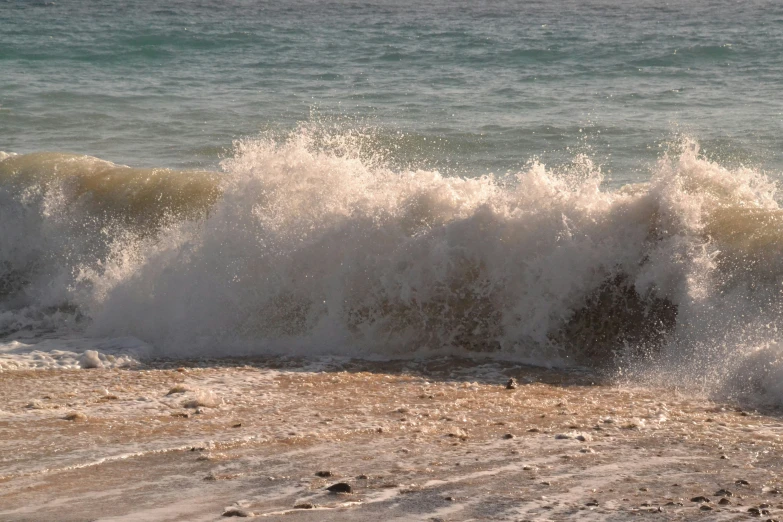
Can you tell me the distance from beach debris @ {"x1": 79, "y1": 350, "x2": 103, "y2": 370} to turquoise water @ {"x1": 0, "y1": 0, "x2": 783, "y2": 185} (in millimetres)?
6096

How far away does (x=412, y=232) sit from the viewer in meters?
8.10

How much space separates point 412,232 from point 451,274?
0.52 meters

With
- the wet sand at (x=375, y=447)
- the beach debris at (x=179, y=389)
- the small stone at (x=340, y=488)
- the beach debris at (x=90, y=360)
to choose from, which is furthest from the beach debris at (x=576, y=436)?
the beach debris at (x=90, y=360)

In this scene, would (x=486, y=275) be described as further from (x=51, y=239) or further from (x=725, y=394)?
(x=51, y=239)

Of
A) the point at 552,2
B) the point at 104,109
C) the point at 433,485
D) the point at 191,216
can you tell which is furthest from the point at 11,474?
the point at 552,2

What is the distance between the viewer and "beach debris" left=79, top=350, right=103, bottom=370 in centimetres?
717

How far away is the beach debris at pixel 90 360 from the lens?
717 cm

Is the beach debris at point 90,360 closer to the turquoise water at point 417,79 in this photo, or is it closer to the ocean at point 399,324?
the ocean at point 399,324

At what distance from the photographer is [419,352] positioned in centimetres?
→ 749

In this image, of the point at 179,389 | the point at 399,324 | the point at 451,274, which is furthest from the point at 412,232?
the point at 179,389

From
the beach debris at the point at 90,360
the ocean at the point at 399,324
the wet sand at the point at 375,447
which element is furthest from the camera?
the beach debris at the point at 90,360

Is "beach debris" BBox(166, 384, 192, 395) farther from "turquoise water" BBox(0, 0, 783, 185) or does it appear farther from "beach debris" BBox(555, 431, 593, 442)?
"turquoise water" BBox(0, 0, 783, 185)

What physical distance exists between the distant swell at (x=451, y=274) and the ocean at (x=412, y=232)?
0.02 metres

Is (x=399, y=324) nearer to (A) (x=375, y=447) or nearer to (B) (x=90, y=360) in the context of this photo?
(B) (x=90, y=360)
